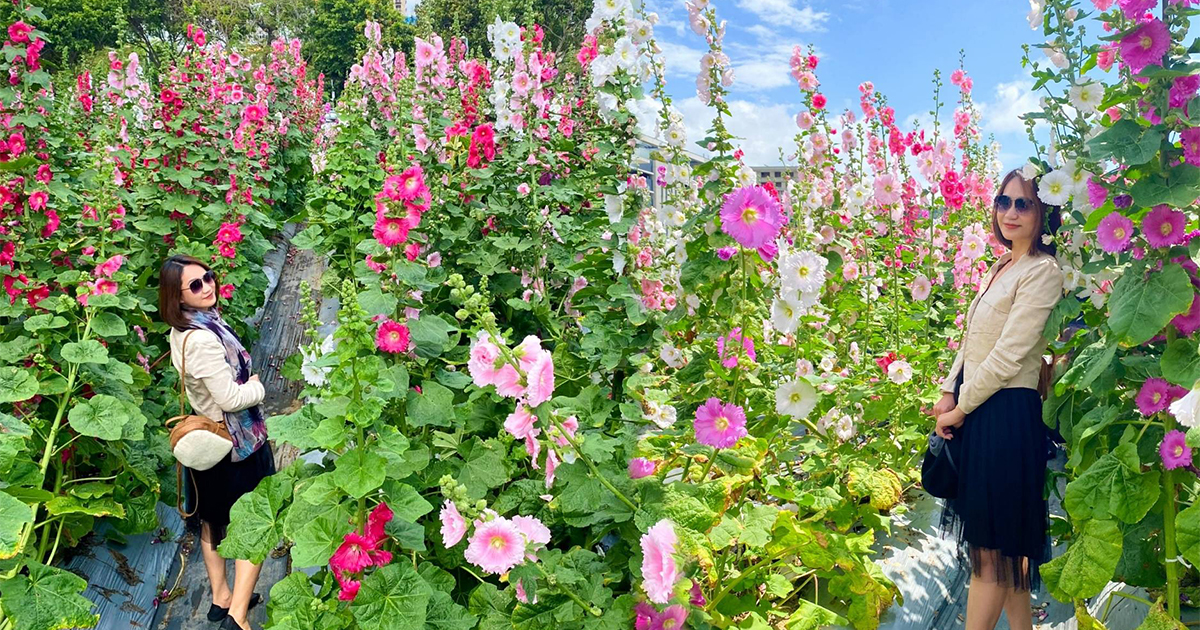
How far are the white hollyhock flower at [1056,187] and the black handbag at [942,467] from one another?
2.55 ft

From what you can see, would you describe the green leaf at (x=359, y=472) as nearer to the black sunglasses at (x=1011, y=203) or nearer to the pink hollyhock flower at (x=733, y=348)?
the pink hollyhock flower at (x=733, y=348)

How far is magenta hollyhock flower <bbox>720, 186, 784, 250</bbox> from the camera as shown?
6.38 feet

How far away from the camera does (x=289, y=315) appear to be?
245 inches

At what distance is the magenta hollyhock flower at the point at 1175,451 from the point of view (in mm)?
1824

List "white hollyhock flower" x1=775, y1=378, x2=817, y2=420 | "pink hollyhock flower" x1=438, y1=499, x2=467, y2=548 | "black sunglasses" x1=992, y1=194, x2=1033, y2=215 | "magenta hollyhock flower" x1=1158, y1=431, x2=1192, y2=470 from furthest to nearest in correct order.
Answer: "white hollyhock flower" x1=775, y1=378, x2=817, y2=420
"black sunglasses" x1=992, y1=194, x2=1033, y2=215
"magenta hollyhock flower" x1=1158, y1=431, x2=1192, y2=470
"pink hollyhock flower" x1=438, y1=499, x2=467, y2=548

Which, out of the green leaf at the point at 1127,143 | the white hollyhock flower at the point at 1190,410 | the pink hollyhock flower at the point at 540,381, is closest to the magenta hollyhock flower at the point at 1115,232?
the green leaf at the point at 1127,143

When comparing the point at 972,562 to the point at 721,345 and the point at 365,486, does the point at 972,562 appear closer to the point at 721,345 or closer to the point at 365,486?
the point at 721,345

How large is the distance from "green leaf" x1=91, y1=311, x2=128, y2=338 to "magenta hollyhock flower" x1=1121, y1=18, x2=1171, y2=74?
342cm

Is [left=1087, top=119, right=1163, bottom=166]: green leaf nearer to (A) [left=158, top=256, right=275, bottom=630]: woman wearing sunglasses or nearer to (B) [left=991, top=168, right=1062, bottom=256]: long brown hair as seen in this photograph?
(B) [left=991, top=168, right=1062, bottom=256]: long brown hair

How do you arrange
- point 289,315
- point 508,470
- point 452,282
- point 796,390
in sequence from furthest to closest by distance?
point 289,315, point 796,390, point 508,470, point 452,282

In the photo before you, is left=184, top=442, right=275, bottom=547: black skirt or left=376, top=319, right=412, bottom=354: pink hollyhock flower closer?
left=376, top=319, right=412, bottom=354: pink hollyhock flower

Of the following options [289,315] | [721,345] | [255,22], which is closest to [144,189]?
[289,315]

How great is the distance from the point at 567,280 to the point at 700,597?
1530 millimetres

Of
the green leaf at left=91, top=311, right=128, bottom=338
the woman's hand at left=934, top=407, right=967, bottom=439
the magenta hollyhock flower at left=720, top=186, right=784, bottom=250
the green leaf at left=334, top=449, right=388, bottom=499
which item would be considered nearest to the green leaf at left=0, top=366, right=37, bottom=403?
the green leaf at left=91, top=311, right=128, bottom=338
